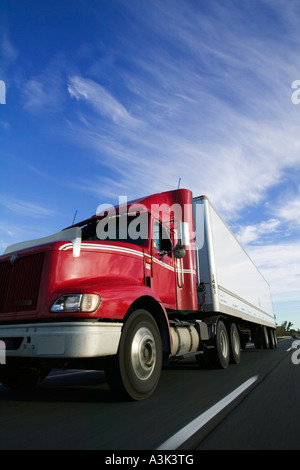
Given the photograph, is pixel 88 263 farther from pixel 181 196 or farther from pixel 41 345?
pixel 181 196

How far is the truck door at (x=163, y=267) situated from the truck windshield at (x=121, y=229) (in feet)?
0.77

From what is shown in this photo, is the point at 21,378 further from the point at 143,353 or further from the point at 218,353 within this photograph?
the point at 218,353

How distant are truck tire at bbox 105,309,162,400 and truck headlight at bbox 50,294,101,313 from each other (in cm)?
62

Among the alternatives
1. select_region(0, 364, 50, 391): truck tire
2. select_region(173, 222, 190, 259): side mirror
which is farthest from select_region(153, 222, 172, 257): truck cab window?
select_region(0, 364, 50, 391): truck tire

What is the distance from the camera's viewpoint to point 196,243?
26.5 ft

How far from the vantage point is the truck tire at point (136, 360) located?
412 centimetres

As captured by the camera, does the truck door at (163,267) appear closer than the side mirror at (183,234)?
Yes

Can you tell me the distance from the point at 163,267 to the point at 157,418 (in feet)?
9.80

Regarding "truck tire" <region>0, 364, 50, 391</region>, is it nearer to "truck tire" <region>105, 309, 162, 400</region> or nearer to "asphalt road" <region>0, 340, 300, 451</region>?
"asphalt road" <region>0, 340, 300, 451</region>

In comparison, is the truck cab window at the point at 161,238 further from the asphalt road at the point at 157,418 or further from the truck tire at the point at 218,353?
the truck tire at the point at 218,353

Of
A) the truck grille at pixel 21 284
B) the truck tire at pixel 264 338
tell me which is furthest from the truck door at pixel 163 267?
the truck tire at pixel 264 338

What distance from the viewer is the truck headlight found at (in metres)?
3.83
